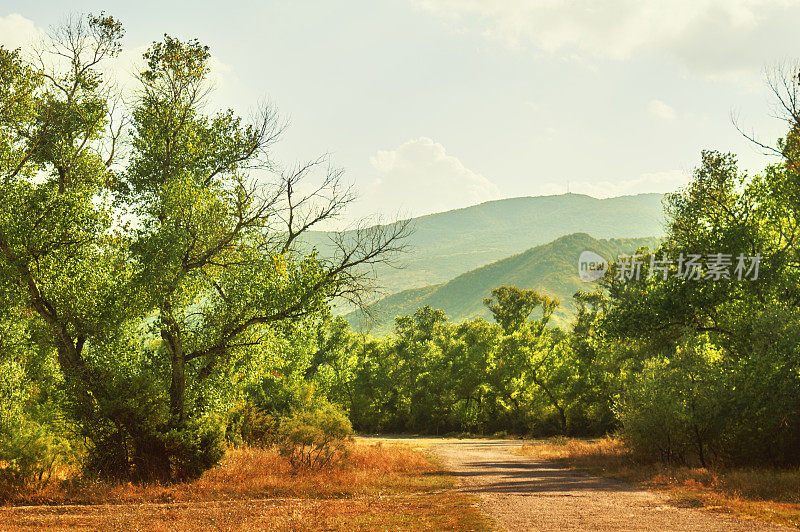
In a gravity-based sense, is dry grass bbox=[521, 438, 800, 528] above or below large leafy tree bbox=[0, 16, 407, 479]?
below

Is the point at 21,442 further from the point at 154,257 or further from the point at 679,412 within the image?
the point at 679,412

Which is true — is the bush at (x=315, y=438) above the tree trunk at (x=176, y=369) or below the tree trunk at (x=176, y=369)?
below

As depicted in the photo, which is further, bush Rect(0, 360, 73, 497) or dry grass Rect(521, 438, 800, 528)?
bush Rect(0, 360, 73, 497)

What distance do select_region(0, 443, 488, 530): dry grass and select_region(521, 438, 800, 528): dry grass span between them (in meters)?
6.61

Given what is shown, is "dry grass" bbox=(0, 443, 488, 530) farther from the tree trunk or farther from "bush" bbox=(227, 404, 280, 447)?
"bush" bbox=(227, 404, 280, 447)

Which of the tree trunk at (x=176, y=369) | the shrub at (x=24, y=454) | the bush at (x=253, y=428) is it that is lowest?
the bush at (x=253, y=428)

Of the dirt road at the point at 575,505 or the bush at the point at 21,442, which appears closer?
the dirt road at the point at 575,505

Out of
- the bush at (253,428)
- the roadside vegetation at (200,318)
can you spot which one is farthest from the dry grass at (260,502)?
the bush at (253,428)

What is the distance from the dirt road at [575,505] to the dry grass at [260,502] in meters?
1.05

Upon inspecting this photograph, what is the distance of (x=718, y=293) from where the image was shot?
Answer: 25.9 meters

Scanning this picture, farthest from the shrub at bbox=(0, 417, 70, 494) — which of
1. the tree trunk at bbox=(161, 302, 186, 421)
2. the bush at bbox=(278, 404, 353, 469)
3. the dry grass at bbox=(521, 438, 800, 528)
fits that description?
the dry grass at bbox=(521, 438, 800, 528)

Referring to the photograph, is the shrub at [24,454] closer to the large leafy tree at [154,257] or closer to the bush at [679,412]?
the large leafy tree at [154,257]

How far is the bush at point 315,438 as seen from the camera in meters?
23.1

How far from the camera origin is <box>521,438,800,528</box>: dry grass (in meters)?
14.3
